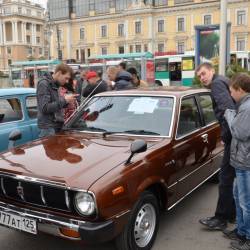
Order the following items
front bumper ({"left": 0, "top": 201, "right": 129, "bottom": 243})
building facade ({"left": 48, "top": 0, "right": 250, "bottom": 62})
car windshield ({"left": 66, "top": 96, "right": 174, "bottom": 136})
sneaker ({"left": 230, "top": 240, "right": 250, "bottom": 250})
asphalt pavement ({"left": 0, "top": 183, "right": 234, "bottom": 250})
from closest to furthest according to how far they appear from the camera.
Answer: front bumper ({"left": 0, "top": 201, "right": 129, "bottom": 243}) < sneaker ({"left": 230, "top": 240, "right": 250, "bottom": 250}) < asphalt pavement ({"left": 0, "top": 183, "right": 234, "bottom": 250}) < car windshield ({"left": 66, "top": 96, "right": 174, "bottom": 136}) < building facade ({"left": 48, "top": 0, "right": 250, "bottom": 62})

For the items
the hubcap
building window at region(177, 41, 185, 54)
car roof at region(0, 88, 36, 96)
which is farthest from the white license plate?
building window at region(177, 41, 185, 54)

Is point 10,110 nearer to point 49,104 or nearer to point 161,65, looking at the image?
point 49,104

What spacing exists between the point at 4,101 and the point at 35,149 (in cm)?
244

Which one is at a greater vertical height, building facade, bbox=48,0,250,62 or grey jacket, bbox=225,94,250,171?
building facade, bbox=48,0,250,62

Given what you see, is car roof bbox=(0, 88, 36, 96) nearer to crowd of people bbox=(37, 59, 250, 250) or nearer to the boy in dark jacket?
crowd of people bbox=(37, 59, 250, 250)

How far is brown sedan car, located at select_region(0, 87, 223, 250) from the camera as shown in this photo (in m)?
3.43

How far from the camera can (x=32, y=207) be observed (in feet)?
12.1

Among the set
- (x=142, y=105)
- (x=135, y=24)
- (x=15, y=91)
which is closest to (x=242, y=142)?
(x=142, y=105)

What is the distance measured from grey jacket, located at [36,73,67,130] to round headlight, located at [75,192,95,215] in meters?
2.47

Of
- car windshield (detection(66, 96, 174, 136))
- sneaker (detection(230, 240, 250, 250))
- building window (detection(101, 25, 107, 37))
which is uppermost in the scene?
building window (detection(101, 25, 107, 37))

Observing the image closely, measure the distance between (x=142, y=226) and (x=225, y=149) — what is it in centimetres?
129

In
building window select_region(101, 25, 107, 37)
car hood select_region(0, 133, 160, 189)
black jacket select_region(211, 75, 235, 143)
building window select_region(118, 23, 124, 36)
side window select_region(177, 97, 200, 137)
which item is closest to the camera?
car hood select_region(0, 133, 160, 189)

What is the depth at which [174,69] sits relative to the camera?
104ft

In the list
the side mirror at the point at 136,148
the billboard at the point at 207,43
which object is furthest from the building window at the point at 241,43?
the side mirror at the point at 136,148
